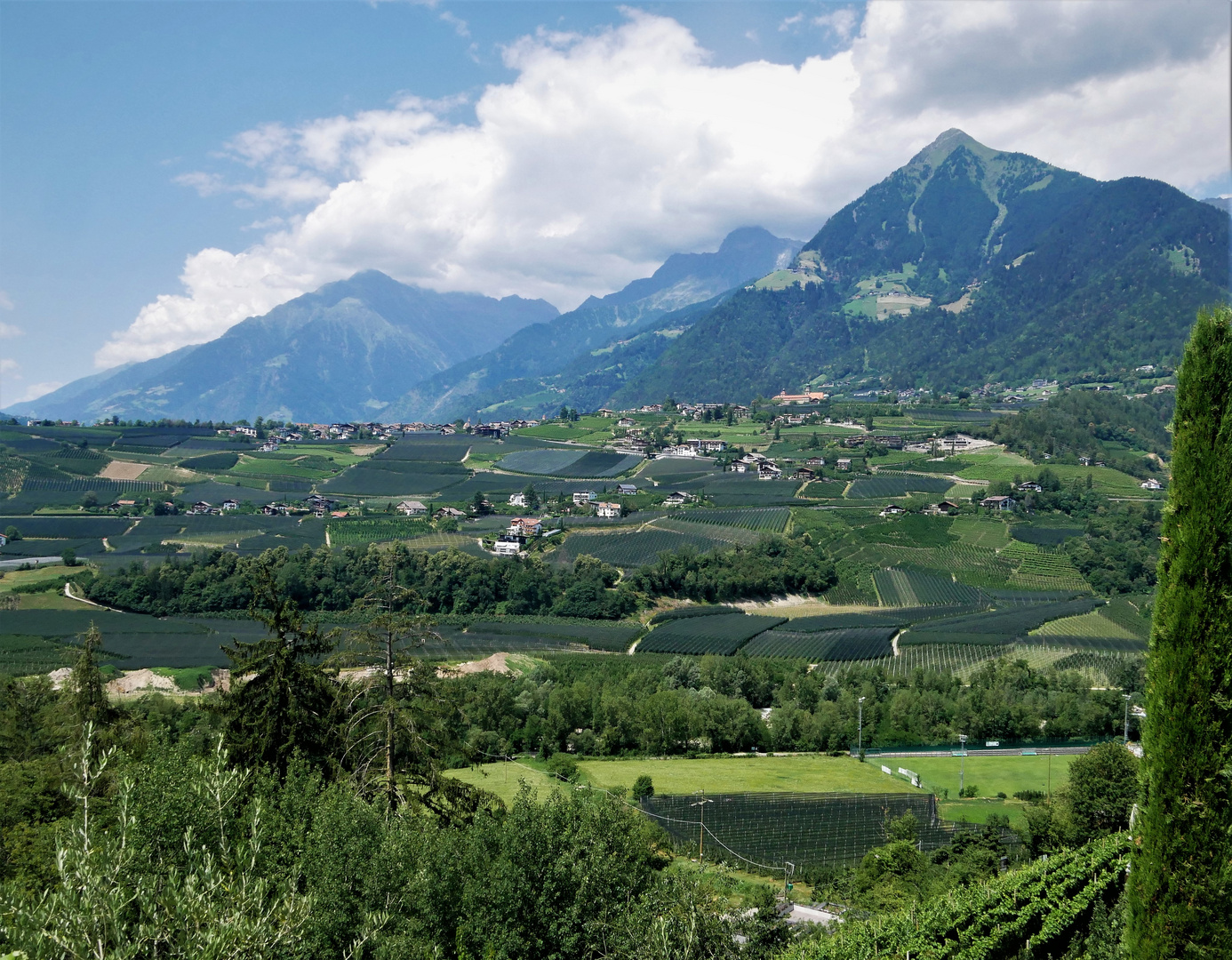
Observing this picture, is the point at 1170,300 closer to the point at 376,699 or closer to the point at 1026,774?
the point at 1026,774

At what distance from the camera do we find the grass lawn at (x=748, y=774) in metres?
34.8

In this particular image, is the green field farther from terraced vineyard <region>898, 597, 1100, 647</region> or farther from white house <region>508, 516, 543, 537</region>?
white house <region>508, 516, 543, 537</region>

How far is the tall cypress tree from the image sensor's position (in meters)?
9.88

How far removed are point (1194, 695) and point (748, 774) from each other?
2881cm

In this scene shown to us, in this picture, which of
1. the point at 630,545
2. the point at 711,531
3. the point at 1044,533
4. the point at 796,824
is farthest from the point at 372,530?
the point at 1044,533

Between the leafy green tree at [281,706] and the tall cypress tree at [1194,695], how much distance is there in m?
15.2

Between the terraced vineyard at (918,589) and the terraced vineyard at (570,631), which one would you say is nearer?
the terraced vineyard at (570,631)

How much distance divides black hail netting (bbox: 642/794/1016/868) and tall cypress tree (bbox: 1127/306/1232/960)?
19248 mm

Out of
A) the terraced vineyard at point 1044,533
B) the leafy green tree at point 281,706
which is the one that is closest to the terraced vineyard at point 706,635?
the terraced vineyard at point 1044,533

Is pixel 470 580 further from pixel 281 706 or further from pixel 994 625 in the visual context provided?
pixel 281 706

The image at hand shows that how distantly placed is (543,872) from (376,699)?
653 cm

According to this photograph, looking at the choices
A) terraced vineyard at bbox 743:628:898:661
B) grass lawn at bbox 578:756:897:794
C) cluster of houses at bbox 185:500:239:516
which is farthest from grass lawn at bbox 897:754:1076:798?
cluster of houses at bbox 185:500:239:516

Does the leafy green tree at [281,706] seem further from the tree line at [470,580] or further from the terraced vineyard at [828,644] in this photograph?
the tree line at [470,580]

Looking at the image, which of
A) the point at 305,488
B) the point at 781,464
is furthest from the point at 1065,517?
the point at 305,488
